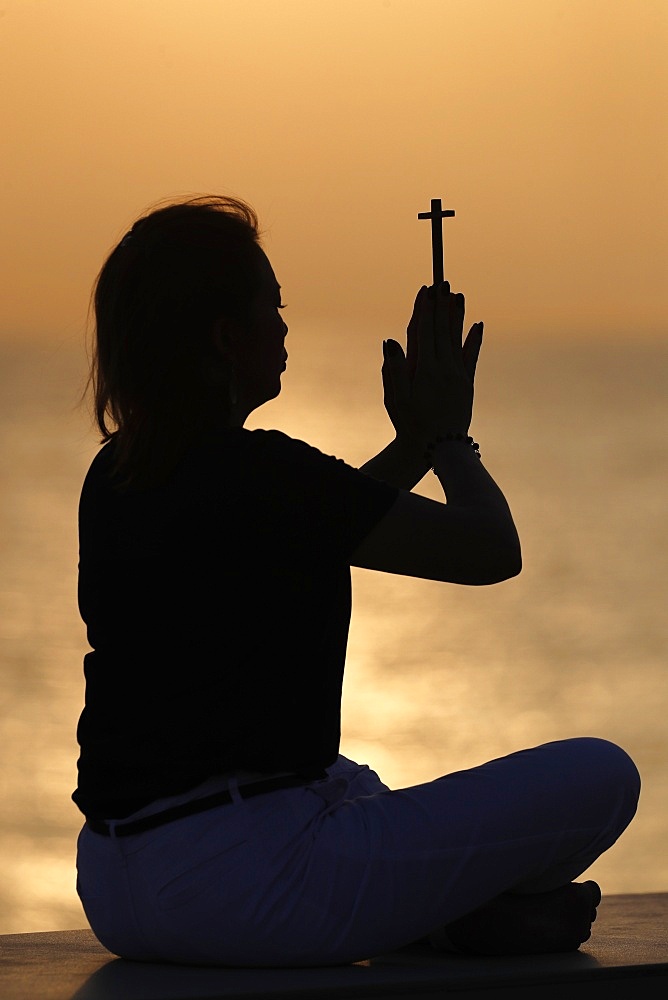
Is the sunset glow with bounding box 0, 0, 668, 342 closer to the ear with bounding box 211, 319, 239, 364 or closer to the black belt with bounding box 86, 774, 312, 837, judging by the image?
the ear with bounding box 211, 319, 239, 364

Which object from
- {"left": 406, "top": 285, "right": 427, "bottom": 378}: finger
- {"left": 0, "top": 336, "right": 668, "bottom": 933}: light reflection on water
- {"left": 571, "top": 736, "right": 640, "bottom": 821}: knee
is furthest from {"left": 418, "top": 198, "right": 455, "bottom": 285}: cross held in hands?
{"left": 0, "top": 336, "right": 668, "bottom": 933}: light reflection on water

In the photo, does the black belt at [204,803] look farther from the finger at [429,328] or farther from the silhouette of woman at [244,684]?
the finger at [429,328]

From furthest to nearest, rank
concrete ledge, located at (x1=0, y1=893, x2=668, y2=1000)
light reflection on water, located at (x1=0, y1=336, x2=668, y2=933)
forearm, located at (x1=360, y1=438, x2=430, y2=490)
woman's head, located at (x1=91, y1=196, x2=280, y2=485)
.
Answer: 1. light reflection on water, located at (x1=0, y1=336, x2=668, y2=933)
2. forearm, located at (x1=360, y1=438, x2=430, y2=490)
3. woman's head, located at (x1=91, y1=196, x2=280, y2=485)
4. concrete ledge, located at (x1=0, y1=893, x2=668, y2=1000)

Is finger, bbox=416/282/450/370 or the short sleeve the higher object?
finger, bbox=416/282/450/370

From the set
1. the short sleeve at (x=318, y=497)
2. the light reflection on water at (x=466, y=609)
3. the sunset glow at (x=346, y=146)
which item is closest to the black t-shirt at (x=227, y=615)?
the short sleeve at (x=318, y=497)

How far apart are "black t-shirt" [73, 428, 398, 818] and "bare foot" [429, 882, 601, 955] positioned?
0.67 feet

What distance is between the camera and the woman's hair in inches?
47.6

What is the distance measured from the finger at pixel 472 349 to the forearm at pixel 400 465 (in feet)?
0.41

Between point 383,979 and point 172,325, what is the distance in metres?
0.54

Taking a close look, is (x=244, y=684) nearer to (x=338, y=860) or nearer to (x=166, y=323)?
(x=338, y=860)

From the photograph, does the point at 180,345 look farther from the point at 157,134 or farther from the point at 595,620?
the point at 157,134

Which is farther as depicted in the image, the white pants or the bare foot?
the bare foot

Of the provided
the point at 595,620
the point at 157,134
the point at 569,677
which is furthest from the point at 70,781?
the point at 157,134

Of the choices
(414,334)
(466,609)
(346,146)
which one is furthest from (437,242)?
(346,146)
